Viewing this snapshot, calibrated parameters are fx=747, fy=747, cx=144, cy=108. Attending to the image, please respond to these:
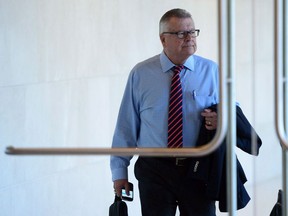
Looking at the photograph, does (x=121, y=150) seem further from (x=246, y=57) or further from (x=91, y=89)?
(x=246, y=57)


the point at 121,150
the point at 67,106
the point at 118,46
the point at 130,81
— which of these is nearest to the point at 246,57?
the point at 118,46

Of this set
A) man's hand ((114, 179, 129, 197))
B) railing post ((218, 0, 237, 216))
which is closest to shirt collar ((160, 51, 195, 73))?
man's hand ((114, 179, 129, 197))

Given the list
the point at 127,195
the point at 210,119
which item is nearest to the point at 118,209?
the point at 127,195

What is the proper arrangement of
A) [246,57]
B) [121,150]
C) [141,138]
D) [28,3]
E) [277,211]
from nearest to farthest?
1. [121,150]
2. [277,211]
3. [141,138]
4. [28,3]
5. [246,57]

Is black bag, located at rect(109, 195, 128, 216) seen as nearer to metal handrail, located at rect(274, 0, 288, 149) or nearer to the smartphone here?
the smartphone

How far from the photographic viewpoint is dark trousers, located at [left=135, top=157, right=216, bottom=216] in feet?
10.5

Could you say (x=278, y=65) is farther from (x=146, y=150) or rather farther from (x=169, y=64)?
(x=169, y=64)

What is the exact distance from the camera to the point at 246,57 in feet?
20.6

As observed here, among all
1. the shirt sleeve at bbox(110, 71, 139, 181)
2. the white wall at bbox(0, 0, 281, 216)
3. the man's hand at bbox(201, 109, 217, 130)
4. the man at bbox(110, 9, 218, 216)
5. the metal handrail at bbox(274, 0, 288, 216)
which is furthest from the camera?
the white wall at bbox(0, 0, 281, 216)

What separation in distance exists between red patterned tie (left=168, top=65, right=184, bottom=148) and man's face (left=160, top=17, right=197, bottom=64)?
0.10m

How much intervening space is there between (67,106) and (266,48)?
2.65m

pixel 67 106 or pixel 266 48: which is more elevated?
pixel 266 48

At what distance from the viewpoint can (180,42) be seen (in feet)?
10.7

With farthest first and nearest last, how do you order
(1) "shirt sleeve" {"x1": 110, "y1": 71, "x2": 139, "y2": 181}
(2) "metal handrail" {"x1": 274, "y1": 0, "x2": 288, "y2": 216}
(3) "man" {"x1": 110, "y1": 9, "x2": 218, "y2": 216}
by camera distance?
(1) "shirt sleeve" {"x1": 110, "y1": 71, "x2": 139, "y2": 181}
(3) "man" {"x1": 110, "y1": 9, "x2": 218, "y2": 216}
(2) "metal handrail" {"x1": 274, "y1": 0, "x2": 288, "y2": 216}
